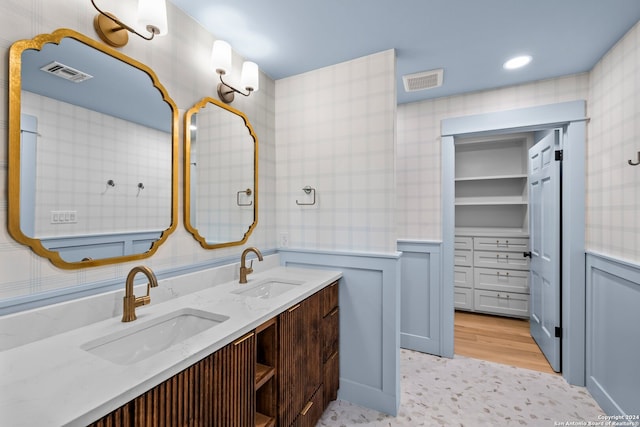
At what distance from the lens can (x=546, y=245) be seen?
248cm

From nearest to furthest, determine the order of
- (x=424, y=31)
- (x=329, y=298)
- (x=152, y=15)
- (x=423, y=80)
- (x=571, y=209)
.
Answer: (x=152, y=15)
(x=424, y=31)
(x=329, y=298)
(x=571, y=209)
(x=423, y=80)

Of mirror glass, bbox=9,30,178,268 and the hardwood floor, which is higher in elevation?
mirror glass, bbox=9,30,178,268

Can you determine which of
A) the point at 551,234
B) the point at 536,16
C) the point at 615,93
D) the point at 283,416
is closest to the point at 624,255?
the point at 551,234

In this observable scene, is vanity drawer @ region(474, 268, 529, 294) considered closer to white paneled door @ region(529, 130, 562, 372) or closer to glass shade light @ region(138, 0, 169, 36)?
Result: white paneled door @ region(529, 130, 562, 372)

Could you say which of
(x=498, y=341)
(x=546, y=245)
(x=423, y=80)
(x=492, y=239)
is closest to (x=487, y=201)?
(x=492, y=239)

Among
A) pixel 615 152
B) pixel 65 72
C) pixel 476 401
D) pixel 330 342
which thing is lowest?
pixel 476 401

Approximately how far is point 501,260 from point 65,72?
13.3 feet

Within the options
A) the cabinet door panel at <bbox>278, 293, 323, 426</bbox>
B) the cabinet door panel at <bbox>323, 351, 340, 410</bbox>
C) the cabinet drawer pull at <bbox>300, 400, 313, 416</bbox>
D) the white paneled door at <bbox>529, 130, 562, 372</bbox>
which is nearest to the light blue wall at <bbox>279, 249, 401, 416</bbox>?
the cabinet door panel at <bbox>323, 351, 340, 410</bbox>

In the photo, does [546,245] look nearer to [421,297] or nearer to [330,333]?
[421,297]

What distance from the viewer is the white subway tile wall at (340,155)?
76.1 inches

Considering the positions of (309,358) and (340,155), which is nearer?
(309,358)

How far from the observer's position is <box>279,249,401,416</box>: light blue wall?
6.17ft

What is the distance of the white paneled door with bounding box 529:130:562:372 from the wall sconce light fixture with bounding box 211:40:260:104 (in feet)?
7.78

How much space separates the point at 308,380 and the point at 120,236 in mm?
1194
